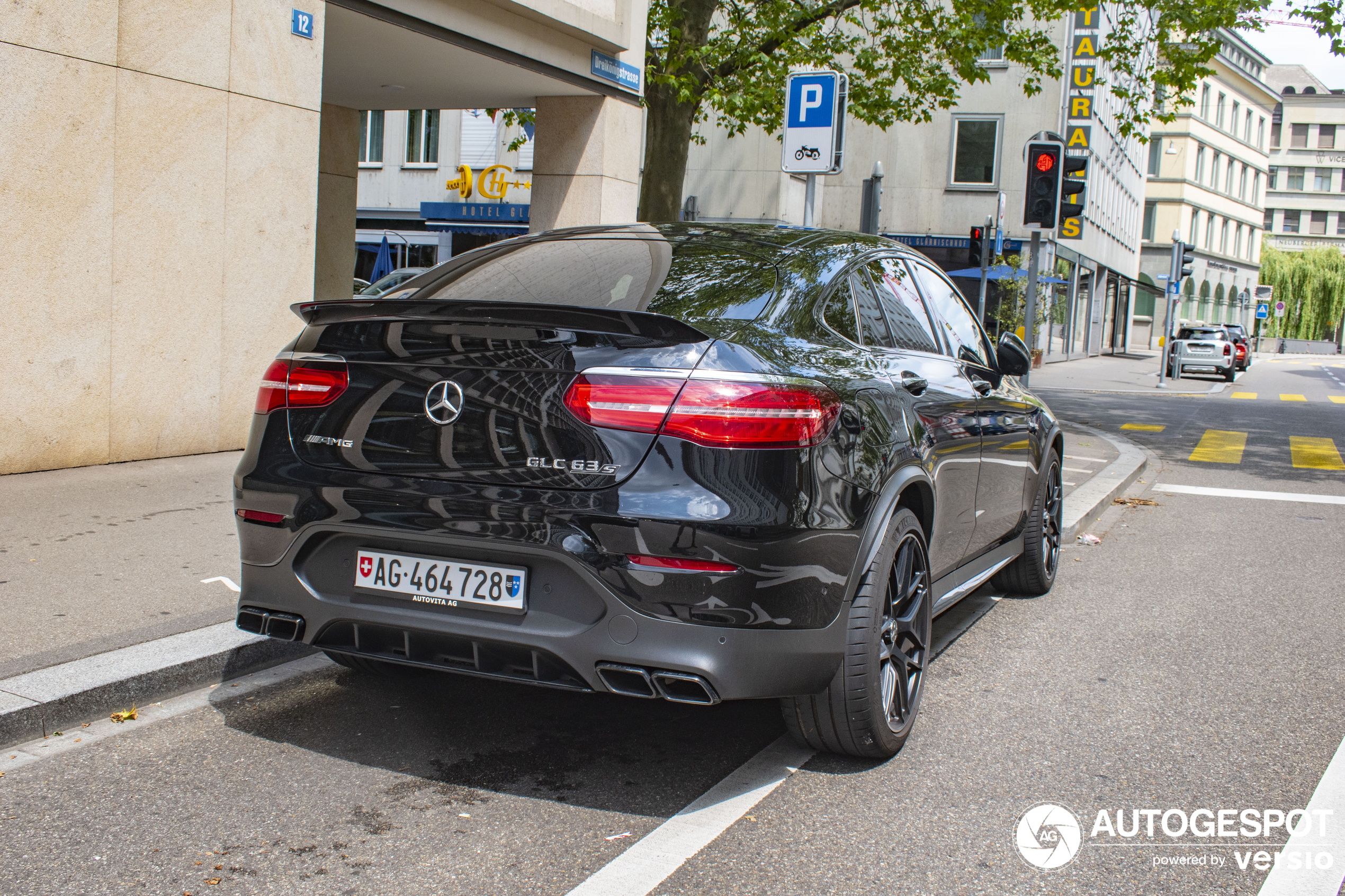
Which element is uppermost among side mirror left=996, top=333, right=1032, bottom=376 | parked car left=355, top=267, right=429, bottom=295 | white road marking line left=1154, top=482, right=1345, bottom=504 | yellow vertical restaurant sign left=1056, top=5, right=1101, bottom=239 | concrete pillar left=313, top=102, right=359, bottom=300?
yellow vertical restaurant sign left=1056, top=5, right=1101, bottom=239

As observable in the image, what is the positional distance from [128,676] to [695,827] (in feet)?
6.23

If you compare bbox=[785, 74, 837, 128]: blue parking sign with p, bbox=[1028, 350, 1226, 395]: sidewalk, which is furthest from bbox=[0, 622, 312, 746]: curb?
bbox=[1028, 350, 1226, 395]: sidewalk

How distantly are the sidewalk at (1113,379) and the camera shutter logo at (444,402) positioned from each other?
2299 cm

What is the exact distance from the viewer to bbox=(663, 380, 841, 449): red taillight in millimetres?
3061

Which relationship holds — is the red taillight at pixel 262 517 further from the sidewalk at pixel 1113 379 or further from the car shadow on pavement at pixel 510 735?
the sidewalk at pixel 1113 379

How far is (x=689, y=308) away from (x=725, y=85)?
12.6 meters

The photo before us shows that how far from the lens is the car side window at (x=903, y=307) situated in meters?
4.31

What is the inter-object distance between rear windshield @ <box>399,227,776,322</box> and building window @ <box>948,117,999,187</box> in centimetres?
3414

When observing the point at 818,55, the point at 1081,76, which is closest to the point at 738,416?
the point at 818,55

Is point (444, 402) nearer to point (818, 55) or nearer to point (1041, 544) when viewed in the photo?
point (1041, 544)

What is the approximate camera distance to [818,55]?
17516 millimetres

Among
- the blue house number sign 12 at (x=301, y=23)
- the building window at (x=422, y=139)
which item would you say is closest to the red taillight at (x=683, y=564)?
the blue house number sign 12 at (x=301, y=23)

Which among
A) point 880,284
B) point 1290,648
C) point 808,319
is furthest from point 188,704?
point 1290,648

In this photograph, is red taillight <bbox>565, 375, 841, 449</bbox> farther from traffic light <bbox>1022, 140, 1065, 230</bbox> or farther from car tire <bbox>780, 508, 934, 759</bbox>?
traffic light <bbox>1022, 140, 1065, 230</bbox>
